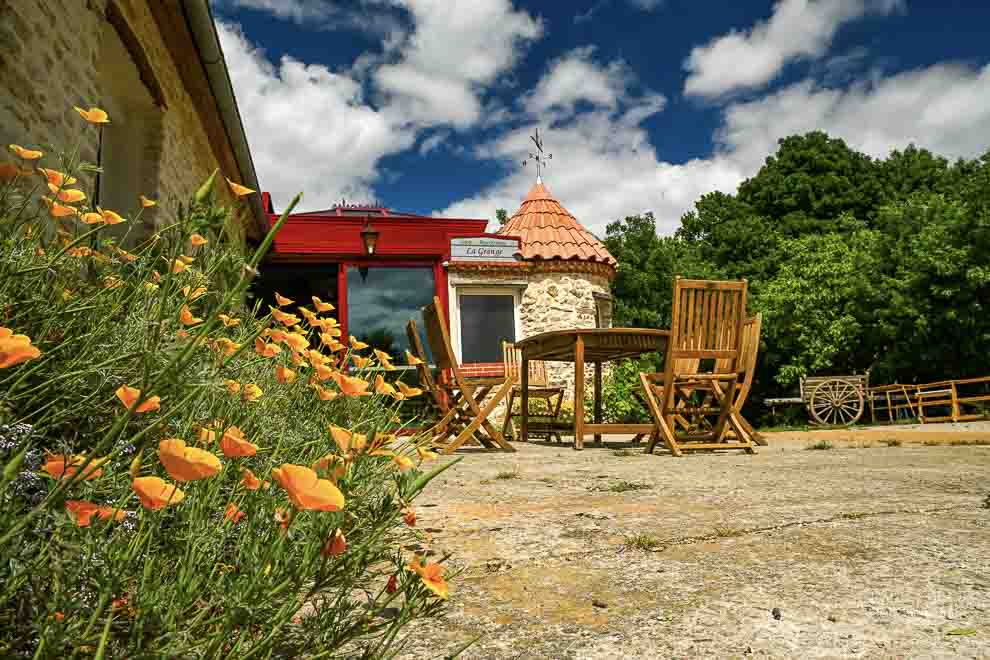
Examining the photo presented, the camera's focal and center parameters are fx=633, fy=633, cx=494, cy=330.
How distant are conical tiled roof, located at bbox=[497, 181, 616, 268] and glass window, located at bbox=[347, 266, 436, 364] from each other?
75.7 inches

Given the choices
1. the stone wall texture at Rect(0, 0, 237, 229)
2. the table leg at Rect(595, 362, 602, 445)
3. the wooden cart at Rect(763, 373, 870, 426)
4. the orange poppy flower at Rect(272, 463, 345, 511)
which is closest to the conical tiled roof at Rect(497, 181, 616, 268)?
the table leg at Rect(595, 362, 602, 445)

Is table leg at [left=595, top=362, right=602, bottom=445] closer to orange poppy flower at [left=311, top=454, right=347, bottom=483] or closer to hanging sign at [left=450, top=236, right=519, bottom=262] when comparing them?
hanging sign at [left=450, top=236, right=519, bottom=262]

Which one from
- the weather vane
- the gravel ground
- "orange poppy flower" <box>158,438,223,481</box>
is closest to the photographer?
"orange poppy flower" <box>158,438,223,481</box>

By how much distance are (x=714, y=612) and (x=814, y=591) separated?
245mm

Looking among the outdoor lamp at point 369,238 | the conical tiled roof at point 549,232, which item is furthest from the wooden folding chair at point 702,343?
the conical tiled roof at point 549,232

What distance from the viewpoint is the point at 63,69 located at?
269 cm

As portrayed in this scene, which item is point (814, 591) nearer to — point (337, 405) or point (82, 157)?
point (337, 405)

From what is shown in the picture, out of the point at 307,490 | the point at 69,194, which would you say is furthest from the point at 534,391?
the point at 307,490

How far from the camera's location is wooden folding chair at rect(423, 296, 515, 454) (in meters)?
4.75

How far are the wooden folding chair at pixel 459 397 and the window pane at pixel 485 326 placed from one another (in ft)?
15.8

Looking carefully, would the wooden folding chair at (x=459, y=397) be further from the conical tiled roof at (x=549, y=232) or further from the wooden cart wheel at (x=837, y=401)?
the wooden cart wheel at (x=837, y=401)

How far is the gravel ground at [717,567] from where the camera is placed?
103cm

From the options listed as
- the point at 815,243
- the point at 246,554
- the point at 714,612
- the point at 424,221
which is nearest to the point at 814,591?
the point at 714,612

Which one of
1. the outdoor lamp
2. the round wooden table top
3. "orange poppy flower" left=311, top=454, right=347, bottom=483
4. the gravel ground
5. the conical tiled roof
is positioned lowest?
the gravel ground
